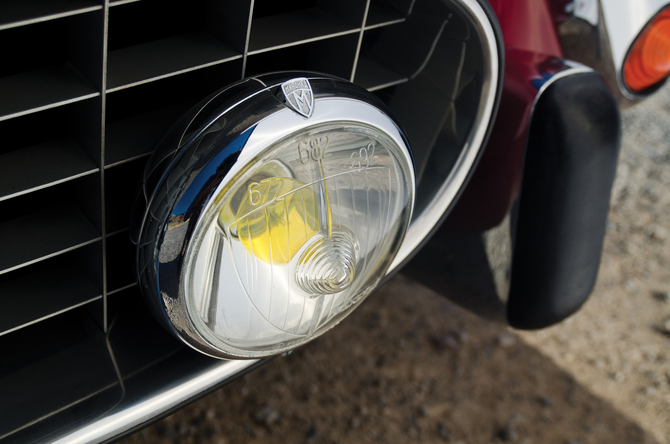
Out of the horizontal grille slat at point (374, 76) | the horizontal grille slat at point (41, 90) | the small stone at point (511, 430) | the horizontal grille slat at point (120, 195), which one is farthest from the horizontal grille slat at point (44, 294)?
the small stone at point (511, 430)

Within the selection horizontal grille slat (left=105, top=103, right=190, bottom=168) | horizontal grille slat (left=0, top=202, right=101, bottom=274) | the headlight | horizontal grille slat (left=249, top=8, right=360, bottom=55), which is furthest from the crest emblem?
horizontal grille slat (left=0, top=202, right=101, bottom=274)

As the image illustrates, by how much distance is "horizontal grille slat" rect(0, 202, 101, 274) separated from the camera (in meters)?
0.87

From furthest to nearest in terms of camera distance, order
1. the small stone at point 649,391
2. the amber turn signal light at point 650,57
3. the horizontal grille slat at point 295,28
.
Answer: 1. the small stone at point 649,391
2. the amber turn signal light at point 650,57
3. the horizontal grille slat at point 295,28

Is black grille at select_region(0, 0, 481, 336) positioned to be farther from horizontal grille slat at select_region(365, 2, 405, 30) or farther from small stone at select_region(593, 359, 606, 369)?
small stone at select_region(593, 359, 606, 369)

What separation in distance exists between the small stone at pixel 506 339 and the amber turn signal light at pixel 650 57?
0.96m

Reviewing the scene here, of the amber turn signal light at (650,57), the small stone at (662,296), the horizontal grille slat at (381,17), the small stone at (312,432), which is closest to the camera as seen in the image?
the horizontal grille slat at (381,17)

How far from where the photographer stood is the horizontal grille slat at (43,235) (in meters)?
0.87

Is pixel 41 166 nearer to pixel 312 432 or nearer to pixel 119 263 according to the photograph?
pixel 119 263

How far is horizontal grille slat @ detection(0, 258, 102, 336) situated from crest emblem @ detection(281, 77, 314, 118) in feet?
1.58

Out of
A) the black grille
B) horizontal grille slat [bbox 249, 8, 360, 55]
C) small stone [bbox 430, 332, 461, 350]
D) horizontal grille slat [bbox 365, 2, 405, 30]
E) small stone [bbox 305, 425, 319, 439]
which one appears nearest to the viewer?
the black grille

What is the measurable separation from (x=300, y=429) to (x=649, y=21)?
148cm

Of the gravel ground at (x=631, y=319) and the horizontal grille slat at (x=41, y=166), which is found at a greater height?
the horizontal grille slat at (x=41, y=166)

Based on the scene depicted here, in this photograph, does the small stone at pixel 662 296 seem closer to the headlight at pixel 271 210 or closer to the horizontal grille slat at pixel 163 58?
the headlight at pixel 271 210

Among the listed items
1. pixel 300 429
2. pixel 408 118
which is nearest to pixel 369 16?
pixel 408 118
